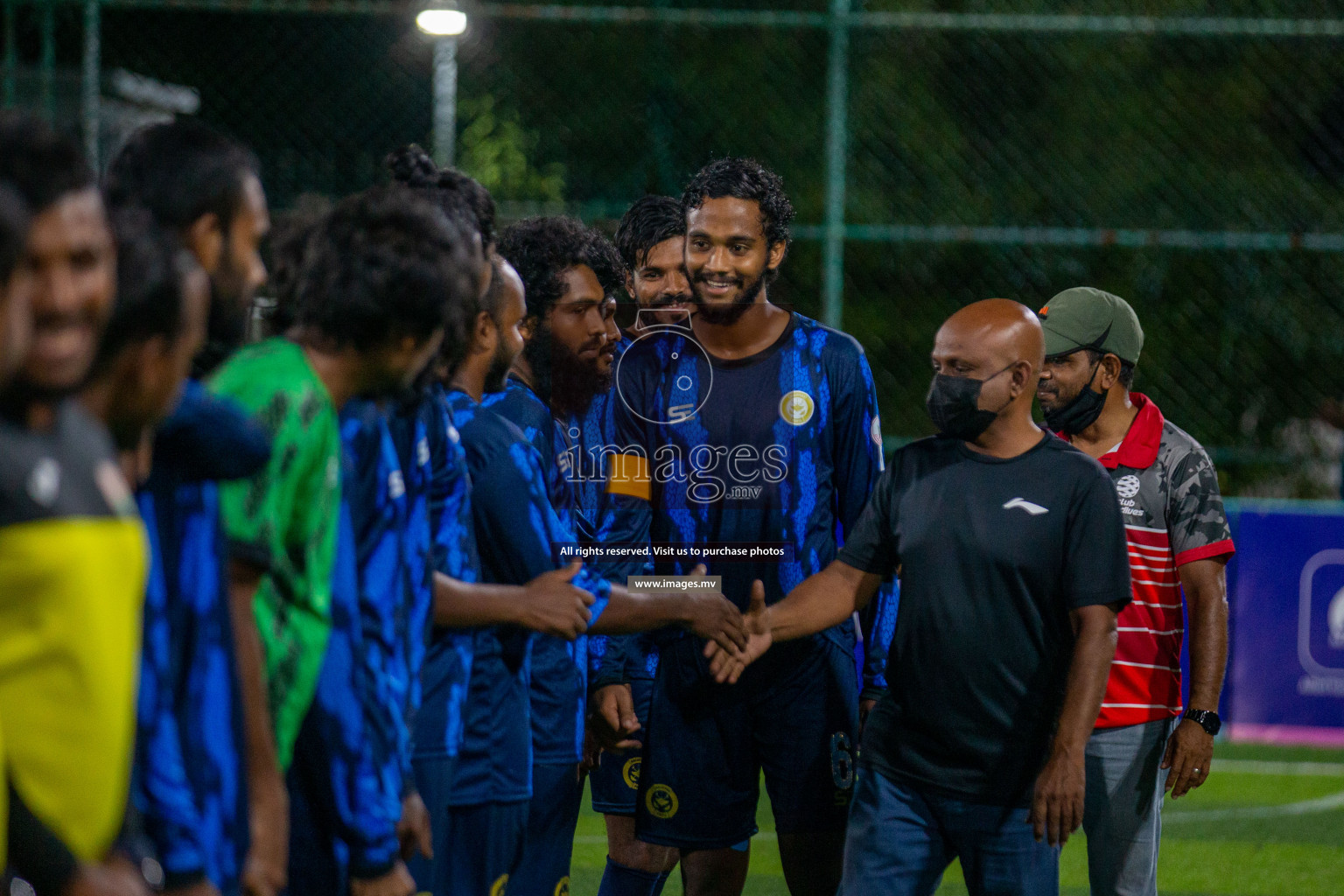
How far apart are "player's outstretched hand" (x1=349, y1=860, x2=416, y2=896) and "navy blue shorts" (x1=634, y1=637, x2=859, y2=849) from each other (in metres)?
1.94

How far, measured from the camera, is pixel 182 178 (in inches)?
98.6

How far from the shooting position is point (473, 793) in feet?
11.1

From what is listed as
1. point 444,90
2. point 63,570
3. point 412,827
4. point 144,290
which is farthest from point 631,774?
point 444,90

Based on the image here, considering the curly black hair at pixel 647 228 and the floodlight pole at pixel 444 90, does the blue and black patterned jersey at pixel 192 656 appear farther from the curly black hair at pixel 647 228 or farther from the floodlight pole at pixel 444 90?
the floodlight pole at pixel 444 90

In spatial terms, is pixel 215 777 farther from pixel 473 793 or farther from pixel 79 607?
pixel 473 793

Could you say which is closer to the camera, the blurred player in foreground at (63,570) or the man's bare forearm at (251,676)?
the blurred player in foreground at (63,570)

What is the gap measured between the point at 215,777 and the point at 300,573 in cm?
40

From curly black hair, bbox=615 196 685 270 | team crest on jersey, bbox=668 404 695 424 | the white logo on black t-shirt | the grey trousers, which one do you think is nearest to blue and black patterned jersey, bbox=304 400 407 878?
the white logo on black t-shirt

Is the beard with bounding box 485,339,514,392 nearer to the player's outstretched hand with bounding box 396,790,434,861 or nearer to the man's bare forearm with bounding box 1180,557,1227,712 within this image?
the player's outstretched hand with bounding box 396,790,434,861

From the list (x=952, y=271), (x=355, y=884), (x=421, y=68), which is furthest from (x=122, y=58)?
(x=355, y=884)

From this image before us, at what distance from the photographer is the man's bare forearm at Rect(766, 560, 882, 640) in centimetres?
407

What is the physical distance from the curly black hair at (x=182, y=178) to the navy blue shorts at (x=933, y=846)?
2.27m

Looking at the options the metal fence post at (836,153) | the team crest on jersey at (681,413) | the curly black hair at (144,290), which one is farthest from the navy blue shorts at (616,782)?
the metal fence post at (836,153)

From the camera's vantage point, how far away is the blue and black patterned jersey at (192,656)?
2.08 m
